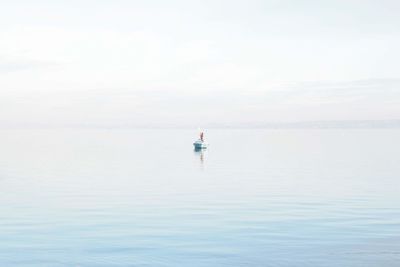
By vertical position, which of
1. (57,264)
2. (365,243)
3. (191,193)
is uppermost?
(191,193)

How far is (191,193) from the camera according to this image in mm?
70312

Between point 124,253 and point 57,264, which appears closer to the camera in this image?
point 57,264

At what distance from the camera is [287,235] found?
40406mm

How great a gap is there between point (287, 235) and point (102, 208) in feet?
73.2

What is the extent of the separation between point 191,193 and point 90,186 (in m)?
16.0

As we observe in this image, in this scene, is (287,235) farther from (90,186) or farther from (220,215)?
(90,186)

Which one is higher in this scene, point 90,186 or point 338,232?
point 90,186

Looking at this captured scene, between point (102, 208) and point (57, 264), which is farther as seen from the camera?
point (102, 208)

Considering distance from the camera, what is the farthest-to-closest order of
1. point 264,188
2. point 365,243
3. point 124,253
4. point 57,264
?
1. point 264,188
2. point 365,243
3. point 124,253
4. point 57,264

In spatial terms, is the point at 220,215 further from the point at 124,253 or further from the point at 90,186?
the point at 90,186

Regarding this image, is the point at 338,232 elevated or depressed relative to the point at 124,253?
elevated

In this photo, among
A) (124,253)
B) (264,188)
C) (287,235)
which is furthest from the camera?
(264,188)

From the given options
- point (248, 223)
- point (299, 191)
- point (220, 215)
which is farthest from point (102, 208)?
point (299, 191)

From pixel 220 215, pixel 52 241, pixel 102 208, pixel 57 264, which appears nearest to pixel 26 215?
pixel 102 208
